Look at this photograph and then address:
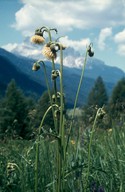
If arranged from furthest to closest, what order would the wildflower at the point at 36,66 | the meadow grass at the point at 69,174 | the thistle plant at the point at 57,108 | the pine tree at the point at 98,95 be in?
the pine tree at the point at 98,95, the meadow grass at the point at 69,174, the wildflower at the point at 36,66, the thistle plant at the point at 57,108

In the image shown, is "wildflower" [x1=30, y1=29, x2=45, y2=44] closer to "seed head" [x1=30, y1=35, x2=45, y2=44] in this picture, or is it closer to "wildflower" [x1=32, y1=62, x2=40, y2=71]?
"seed head" [x1=30, y1=35, x2=45, y2=44]

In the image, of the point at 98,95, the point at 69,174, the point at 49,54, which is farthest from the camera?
the point at 98,95

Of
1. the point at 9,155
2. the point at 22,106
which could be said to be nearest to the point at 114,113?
the point at 9,155

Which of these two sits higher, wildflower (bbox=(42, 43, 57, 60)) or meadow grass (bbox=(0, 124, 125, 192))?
wildflower (bbox=(42, 43, 57, 60))

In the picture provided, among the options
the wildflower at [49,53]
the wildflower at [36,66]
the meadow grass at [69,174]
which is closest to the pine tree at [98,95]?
the meadow grass at [69,174]

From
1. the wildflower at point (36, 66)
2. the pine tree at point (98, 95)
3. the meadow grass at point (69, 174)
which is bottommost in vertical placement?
the meadow grass at point (69, 174)

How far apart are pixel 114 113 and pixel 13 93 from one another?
62.8m

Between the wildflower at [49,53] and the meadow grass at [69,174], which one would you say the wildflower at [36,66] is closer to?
the wildflower at [49,53]

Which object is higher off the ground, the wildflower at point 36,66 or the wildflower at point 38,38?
the wildflower at point 38,38

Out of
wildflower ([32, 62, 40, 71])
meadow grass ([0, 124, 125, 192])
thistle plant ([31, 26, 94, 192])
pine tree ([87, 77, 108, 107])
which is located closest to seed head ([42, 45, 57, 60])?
thistle plant ([31, 26, 94, 192])

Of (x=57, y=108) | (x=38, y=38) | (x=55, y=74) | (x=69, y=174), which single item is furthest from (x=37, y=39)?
(x=69, y=174)

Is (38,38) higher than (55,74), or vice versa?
(38,38)

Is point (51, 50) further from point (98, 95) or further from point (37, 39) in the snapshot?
point (98, 95)

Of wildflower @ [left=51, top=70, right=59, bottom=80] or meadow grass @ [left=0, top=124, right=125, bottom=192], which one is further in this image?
meadow grass @ [left=0, top=124, right=125, bottom=192]
